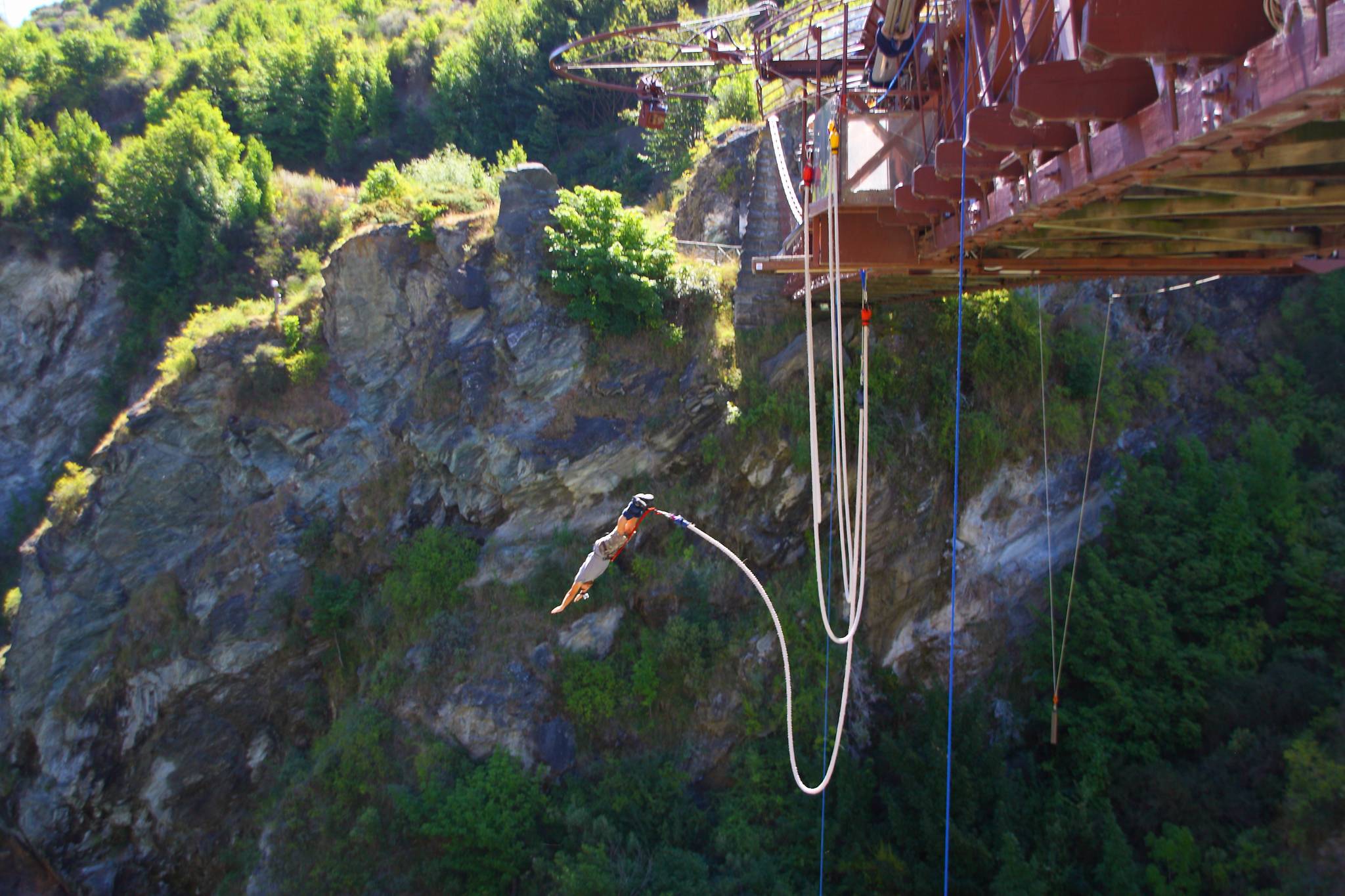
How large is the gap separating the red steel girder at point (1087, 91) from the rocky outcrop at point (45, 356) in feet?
77.3

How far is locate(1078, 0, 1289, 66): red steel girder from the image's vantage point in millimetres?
3854

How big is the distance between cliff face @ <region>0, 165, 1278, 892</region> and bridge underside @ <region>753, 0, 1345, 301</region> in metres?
4.53

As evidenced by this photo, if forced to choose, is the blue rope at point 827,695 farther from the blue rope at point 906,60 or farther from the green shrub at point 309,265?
the green shrub at point 309,265

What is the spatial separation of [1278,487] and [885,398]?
6343mm

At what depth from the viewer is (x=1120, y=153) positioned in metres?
4.83

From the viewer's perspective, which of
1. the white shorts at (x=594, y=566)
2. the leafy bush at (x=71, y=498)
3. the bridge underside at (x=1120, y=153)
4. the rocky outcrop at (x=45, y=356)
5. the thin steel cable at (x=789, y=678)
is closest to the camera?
the bridge underside at (x=1120, y=153)

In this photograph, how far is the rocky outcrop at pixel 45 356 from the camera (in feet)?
70.0

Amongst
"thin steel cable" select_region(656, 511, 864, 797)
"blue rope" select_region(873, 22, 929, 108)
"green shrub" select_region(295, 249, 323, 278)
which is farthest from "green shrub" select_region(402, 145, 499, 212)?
"thin steel cable" select_region(656, 511, 864, 797)

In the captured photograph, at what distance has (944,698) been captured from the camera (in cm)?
1232

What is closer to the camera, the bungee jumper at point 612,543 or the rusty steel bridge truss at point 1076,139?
the rusty steel bridge truss at point 1076,139

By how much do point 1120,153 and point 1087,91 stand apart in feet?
1.38

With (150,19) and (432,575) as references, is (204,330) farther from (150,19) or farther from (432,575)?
(150,19)

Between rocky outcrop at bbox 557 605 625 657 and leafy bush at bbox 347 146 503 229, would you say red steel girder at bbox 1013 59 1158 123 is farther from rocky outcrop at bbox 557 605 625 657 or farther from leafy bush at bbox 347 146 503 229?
leafy bush at bbox 347 146 503 229

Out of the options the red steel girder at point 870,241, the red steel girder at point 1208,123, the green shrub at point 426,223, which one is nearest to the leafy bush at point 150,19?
the green shrub at point 426,223
